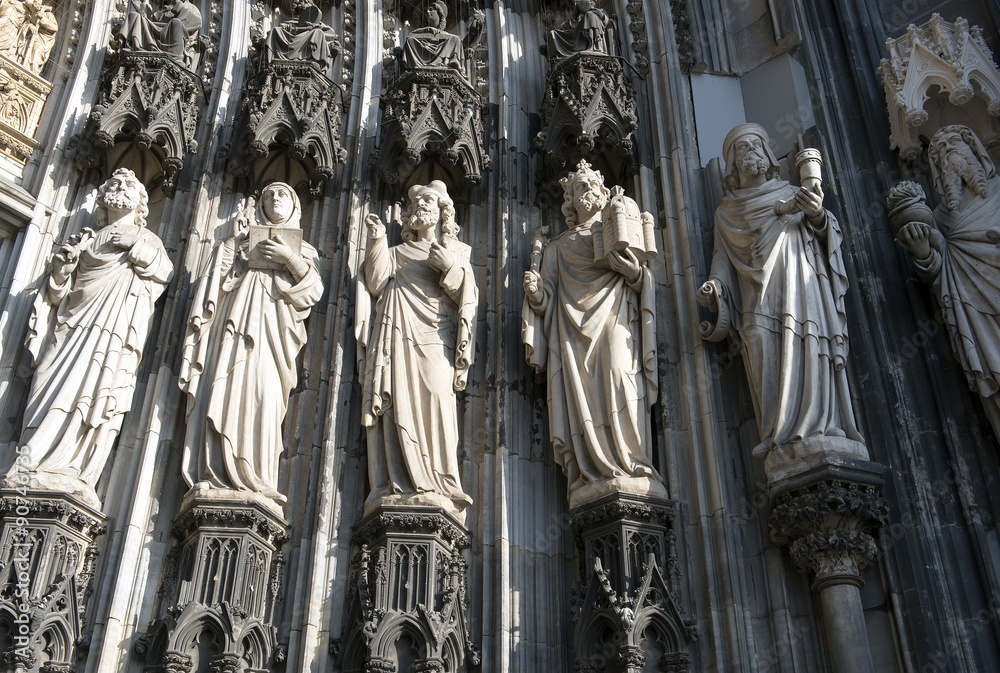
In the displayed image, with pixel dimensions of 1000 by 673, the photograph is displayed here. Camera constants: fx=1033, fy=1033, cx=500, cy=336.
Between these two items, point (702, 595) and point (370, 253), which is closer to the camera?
point (702, 595)

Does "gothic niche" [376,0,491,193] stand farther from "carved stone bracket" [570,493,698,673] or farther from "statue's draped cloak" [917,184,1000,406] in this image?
"statue's draped cloak" [917,184,1000,406]

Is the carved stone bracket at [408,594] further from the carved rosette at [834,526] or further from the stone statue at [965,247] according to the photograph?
the stone statue at [965,247]

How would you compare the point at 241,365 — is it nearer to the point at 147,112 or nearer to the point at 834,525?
the point at 147,112

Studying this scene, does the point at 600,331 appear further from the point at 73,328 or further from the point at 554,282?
the point at 73,328

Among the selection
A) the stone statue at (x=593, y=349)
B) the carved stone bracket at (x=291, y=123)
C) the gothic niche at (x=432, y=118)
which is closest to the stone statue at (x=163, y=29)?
the carved stone bracket at (x=291, y=123)

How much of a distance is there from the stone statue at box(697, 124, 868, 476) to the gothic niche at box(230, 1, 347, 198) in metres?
3.31

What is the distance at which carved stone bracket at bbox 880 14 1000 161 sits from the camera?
747 cm

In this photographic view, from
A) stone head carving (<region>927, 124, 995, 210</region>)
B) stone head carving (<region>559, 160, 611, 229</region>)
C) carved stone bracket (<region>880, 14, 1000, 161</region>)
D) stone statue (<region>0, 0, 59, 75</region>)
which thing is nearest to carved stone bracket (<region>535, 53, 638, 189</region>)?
stone head carving (<region>559, 160, 611, 229</region>)

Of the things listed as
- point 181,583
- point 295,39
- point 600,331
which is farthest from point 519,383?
point 295,39

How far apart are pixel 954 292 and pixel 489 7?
518 centimetres

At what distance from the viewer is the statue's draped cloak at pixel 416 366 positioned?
6.94m

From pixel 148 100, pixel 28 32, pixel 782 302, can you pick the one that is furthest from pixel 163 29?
pixel 782 302

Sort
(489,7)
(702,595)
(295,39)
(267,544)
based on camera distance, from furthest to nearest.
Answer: (489,7)
(295,39)
(267,544)
(702,595)

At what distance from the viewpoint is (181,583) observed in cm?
652
